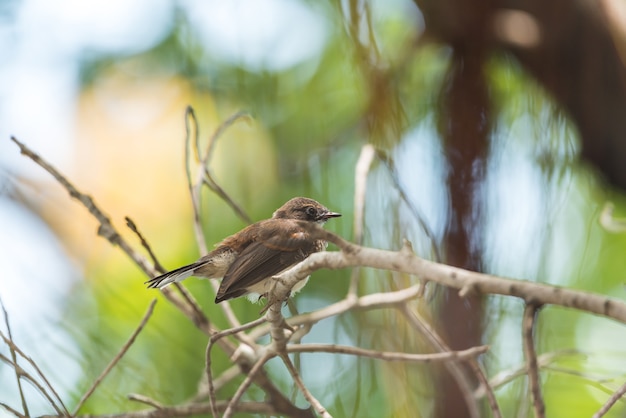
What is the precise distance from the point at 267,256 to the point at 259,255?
0.02m

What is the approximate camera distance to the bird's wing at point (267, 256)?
185 cm

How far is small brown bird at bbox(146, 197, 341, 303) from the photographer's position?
72.5 inches

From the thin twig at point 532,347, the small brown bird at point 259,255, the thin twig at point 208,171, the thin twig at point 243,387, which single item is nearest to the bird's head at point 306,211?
the small brown bird at point 259,255

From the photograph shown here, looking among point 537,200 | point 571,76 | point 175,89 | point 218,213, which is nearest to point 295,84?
point 175,89

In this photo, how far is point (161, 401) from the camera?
91.8 inches

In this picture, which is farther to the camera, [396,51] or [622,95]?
[396,51]

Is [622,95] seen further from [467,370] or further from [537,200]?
[467,370]

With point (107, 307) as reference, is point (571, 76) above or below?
above

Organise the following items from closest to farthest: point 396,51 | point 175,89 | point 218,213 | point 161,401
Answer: point 161,401, point 218,213, point 396,51, point 175,89

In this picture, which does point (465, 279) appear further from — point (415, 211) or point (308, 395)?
point (415, 211)

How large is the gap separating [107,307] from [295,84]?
1.15 m

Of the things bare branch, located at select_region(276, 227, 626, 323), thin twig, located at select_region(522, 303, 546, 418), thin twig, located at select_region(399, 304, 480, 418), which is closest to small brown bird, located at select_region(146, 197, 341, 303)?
thin twig, located at select_region(399, 304, 480, 418)

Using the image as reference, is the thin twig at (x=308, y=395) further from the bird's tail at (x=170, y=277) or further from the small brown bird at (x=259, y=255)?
the bird's tail at (x=170, y=277)

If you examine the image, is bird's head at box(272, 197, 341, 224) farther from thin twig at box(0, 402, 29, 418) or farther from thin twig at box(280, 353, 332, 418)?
thin twig at box(0, 402, 29, 418)
